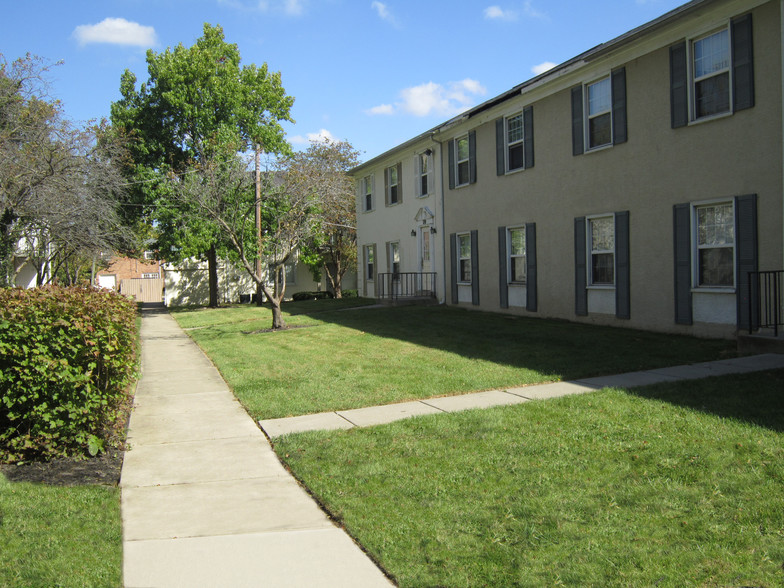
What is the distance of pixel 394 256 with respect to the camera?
80.2 feet

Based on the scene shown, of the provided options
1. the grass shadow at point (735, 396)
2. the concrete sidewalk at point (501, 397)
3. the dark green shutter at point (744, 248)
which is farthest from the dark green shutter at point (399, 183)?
the grass shadow at point (735, 396)

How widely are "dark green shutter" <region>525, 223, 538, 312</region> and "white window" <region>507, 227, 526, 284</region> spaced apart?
1.31 ft

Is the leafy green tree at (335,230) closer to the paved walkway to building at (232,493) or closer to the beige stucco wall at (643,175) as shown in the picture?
the beige stucco wall at (643,175)

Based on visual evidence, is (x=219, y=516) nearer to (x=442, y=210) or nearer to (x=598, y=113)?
(x=598, y=113)

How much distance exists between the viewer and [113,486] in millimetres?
5070

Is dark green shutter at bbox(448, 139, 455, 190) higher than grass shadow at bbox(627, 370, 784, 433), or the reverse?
dark green shutter at bbox(448, 139, 455, 190)

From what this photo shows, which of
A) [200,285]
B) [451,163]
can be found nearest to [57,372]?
[451,163]

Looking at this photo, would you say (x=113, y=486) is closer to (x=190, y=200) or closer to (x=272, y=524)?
(x=272, y=524)

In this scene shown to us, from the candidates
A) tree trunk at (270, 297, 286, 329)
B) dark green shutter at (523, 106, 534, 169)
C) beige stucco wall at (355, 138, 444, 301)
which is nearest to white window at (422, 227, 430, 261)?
beige stucco wall at (355, 138, 444, 301)

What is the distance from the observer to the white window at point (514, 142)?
16.5 metres

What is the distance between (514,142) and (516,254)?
9.42 feet

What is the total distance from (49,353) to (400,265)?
731 inches

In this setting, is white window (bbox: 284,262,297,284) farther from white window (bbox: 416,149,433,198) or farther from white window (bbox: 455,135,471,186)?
white window (bbox: 455,135,471,186)

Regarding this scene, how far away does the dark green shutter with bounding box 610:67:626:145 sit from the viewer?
12.9 meters
